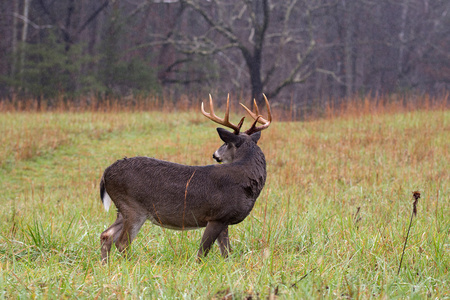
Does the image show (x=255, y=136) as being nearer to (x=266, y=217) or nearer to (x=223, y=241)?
(x=223, y=241)

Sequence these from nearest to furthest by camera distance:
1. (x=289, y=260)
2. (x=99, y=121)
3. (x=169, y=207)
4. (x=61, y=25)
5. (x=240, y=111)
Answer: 1. (x=289, y=260)
2. (x=169, y=207)
3. (x=99, y=121)
4. (x=240, y=111)
5. (x=61, y=25)

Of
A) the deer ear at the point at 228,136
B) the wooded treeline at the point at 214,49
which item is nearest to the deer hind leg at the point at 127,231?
the deer ear at the point at 228,136

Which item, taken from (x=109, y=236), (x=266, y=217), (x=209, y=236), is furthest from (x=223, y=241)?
(x=266, y=217)

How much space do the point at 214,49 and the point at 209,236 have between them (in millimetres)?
16123

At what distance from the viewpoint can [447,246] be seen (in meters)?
3.38

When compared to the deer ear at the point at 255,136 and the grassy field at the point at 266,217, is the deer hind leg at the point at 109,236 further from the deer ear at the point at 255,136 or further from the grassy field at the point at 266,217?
the deer ear at the point at 255,136

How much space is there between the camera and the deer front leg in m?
3.15

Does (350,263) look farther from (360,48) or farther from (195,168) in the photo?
(360,48)

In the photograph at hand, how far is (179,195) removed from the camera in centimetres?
324

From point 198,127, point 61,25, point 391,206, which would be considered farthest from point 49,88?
point 391,206

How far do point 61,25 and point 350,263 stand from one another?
2179 cm

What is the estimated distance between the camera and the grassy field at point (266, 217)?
8.15 ft

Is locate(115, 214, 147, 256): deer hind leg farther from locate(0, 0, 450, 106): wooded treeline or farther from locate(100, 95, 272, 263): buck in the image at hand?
locate(0, 0, 450, 106): wooded treeline

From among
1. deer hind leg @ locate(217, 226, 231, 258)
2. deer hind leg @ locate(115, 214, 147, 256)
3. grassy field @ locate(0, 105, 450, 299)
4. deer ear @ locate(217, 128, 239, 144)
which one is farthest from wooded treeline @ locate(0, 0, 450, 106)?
deer hind leg @ locate(115, 214, 147, 256)
